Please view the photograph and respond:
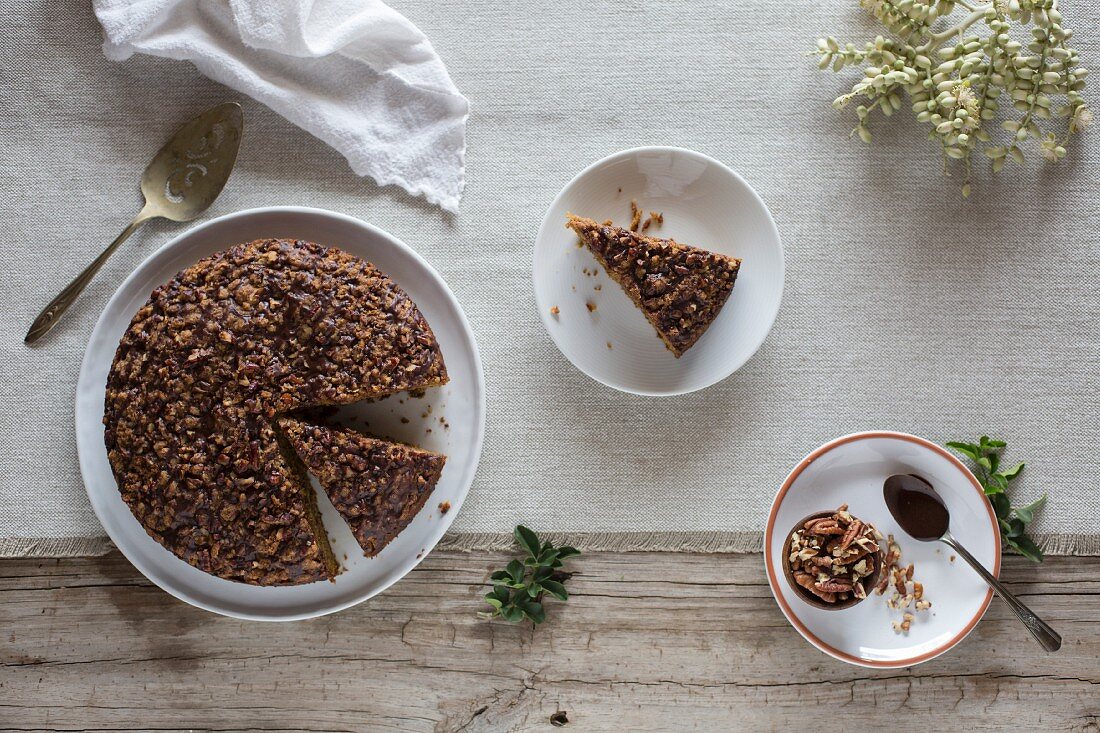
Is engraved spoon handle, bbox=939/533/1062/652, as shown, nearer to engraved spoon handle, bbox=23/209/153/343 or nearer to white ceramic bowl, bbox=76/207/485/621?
white ceramic bowl, bbox=76/207/485/621

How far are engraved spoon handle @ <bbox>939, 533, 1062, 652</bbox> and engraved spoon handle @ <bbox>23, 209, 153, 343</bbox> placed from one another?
11.6 feet

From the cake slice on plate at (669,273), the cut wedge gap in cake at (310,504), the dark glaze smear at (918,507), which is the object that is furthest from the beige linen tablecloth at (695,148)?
the cut wedge gap in cake at (310,504)

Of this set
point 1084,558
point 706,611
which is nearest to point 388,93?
point 706,611

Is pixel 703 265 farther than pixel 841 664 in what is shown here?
No

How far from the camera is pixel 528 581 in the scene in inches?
132

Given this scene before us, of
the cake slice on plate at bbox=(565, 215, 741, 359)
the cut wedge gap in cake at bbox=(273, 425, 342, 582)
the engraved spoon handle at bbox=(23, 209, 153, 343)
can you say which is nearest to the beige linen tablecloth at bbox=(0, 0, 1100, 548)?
the engraved spoon handle at bbox=(23, 209, 153, 343)

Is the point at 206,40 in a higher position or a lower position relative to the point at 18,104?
higher

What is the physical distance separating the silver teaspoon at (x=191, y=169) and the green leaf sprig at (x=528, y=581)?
192cm

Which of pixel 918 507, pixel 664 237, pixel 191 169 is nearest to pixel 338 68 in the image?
pixel 191 169

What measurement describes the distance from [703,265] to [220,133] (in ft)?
6.80

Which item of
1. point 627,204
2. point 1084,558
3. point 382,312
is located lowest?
point 1084,558

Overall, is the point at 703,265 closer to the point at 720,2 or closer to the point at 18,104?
the point at 720,2

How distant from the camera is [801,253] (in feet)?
11.2

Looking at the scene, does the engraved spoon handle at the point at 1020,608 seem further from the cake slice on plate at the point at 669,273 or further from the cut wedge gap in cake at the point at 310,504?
the cut wedge gap in cake at the point at 310,504
